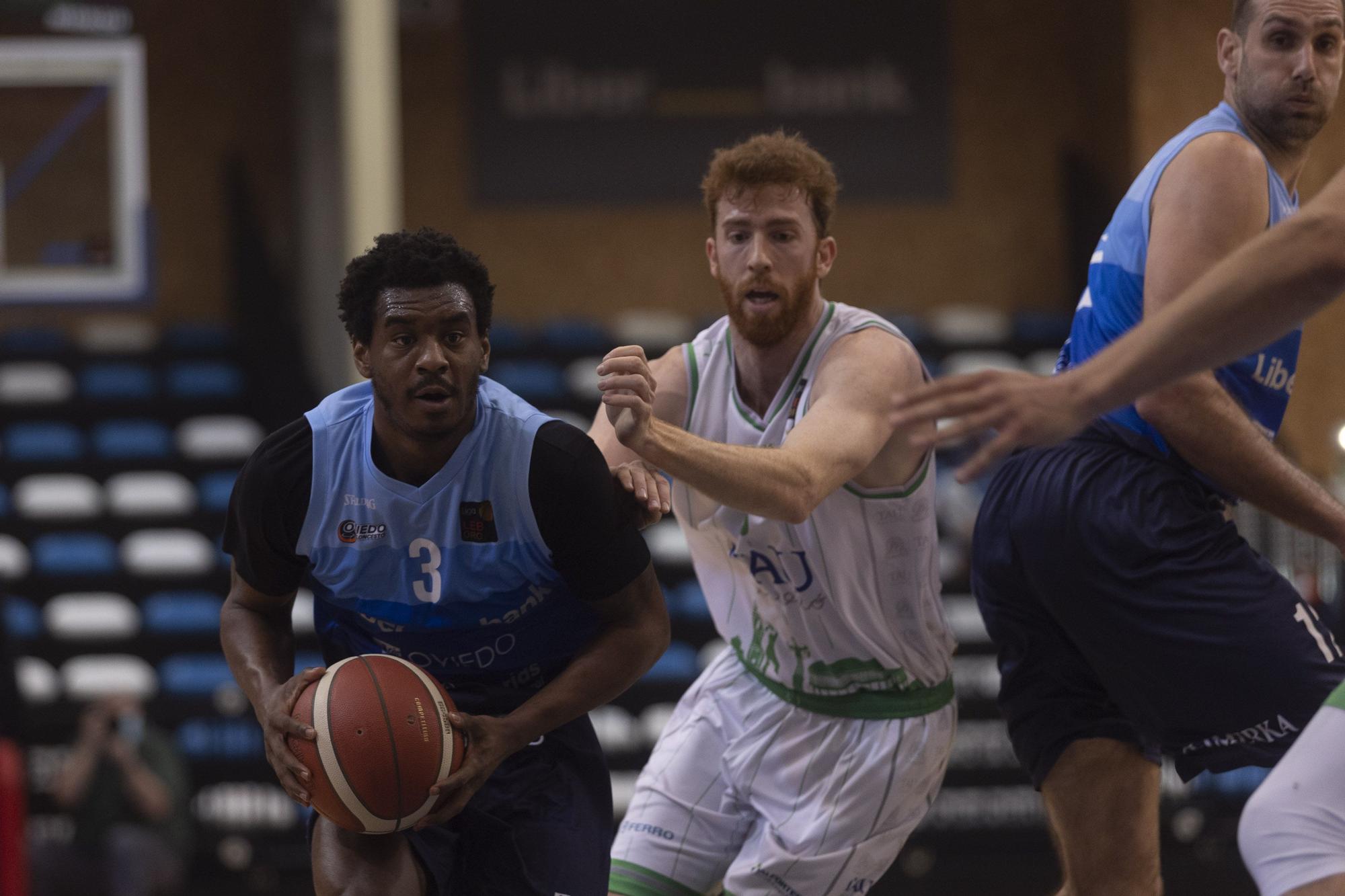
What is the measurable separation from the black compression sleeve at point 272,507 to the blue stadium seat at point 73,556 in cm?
632

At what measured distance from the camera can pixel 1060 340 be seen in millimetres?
11016

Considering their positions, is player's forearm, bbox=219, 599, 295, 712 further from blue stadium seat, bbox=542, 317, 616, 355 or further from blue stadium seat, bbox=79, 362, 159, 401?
blue stadium seat, bbox=79, 362, 159, 401

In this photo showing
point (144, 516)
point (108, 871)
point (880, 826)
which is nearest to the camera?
point (880, 826)

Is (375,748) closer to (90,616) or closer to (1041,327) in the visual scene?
(90,616)

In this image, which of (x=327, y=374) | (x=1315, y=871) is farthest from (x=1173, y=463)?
(x=327, y=374)

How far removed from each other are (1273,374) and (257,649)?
2122 millimetres

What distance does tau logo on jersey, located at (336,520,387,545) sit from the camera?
3246mm

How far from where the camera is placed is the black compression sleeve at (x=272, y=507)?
10.6ft

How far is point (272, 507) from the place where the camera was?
10.6ft

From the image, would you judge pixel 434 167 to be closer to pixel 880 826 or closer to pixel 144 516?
pixel 144 516

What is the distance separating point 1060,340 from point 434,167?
15.3 ft

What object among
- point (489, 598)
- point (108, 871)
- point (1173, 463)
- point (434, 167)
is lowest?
point (108, 871)

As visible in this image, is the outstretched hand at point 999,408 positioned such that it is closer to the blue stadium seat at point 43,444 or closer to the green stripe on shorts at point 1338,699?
the green stripe on shorts at point 1338,699

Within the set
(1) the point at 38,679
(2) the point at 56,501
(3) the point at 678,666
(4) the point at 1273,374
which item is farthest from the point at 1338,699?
(2) the point at 56,501
